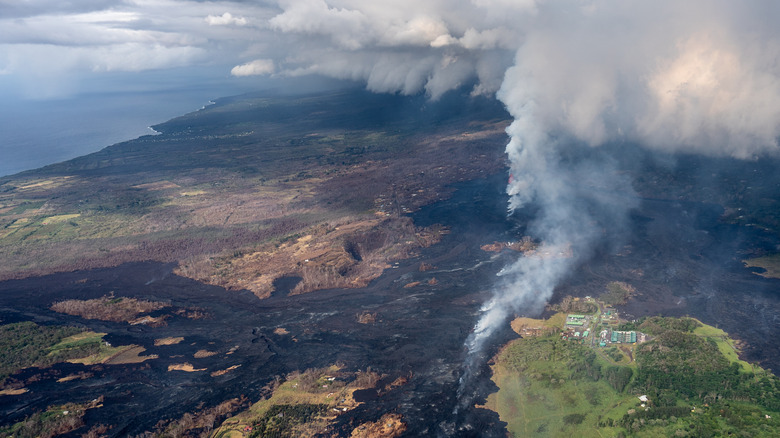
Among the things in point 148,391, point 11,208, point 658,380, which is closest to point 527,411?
point 658,380

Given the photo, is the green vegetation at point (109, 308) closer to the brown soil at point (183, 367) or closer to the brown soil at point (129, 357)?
the brown soil at point (129, 357)

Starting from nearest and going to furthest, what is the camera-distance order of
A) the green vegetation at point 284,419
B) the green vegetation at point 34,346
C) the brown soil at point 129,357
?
the green vegetation at point 284,419
the brown soil at point 129,357
the green vegetation at point 34,346

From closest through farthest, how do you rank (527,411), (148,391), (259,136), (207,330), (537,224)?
1. (527,411)
2. (148,391)
3. (207,330)
4. (537,224)
5. (259,136)

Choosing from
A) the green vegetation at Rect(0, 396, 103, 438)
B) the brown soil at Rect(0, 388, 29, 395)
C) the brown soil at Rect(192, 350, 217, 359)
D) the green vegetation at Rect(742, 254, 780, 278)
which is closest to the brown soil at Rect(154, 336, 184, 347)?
the brown soil at Rect(192, 350, 217, 359)

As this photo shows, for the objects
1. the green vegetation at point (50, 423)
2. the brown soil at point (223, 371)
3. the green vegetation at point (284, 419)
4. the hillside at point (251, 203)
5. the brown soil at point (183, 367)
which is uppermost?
the hillside at point (251, 203)

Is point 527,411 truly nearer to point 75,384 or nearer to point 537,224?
point 75,384

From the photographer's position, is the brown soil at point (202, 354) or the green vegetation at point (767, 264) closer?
the brown soil at point (202, 354)

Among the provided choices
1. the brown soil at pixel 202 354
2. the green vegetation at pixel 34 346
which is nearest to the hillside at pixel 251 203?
the brown soil at pixel 202 354

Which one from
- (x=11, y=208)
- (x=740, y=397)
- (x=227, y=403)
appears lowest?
(x=740, y=397)
